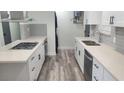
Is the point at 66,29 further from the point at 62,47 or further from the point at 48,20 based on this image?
the point at 48,20

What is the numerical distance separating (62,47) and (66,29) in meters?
0.86

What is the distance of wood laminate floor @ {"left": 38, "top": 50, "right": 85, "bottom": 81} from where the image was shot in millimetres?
3372

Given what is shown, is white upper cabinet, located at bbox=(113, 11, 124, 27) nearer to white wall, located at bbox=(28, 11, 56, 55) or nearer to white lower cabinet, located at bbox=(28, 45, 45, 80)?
white lower cabinet, located at bbox=(28, 45, 45, 80)

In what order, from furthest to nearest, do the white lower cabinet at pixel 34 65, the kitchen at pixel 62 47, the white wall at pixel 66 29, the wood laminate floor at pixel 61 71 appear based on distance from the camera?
the white wall at pixel 66 29 → the wood laminate floor at pixel 61 71 → the white lower cabinet at pixel 34 65 → the kitchen at pixel 62 47

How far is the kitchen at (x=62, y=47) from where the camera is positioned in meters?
2.09

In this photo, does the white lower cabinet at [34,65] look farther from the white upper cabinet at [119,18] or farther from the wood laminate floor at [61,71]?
the white upper cabinet at [119,18]

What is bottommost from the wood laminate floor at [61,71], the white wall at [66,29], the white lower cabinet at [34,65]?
the wood laminate floor at [61,71]

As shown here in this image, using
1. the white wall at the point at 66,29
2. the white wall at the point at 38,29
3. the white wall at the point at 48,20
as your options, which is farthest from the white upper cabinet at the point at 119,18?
the white wall at the point at 66,29

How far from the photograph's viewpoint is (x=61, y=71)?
3848 millimetres
